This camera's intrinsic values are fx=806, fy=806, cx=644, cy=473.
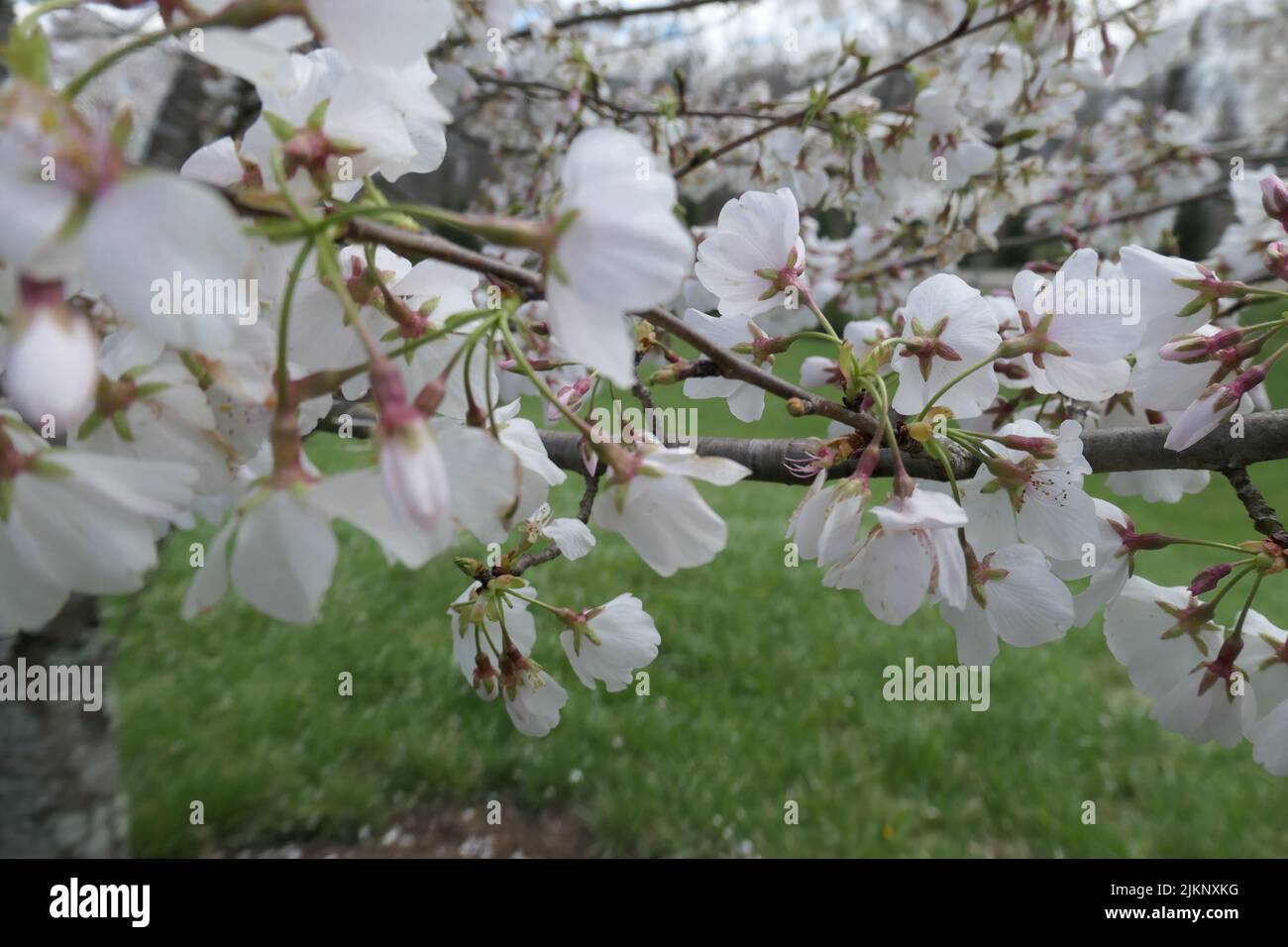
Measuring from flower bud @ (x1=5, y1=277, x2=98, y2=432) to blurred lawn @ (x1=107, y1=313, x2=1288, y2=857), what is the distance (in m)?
1.60

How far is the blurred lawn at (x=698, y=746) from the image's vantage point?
2.08m

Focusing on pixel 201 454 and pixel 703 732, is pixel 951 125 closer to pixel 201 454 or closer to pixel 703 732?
pixel 201 454

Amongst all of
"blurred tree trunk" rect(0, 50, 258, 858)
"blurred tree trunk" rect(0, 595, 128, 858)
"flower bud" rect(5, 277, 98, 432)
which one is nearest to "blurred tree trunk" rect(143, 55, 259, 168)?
"blurred tree trunk" rect(0, 50, 258, 858)

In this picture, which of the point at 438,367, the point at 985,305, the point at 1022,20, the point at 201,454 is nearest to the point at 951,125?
the point at 1022,20

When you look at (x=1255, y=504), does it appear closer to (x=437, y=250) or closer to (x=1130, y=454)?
(x=1130, y=454)

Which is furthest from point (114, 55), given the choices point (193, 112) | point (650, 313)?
point (193, 112)

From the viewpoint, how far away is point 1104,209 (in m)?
3.07

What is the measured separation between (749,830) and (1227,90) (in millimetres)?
12897

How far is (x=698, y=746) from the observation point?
2379 millimetres

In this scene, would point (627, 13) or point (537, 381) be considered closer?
point (537, 381)

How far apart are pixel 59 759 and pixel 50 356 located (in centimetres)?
167

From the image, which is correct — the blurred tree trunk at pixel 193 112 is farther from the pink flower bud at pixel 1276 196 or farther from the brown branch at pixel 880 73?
the pink flower bud at pixel 1276 196

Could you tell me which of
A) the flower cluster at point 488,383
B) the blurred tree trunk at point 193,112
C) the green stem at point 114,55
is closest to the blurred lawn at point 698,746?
the blurred tree trunk at point 193,112

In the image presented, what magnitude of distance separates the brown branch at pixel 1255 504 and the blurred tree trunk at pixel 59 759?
1798 mm
